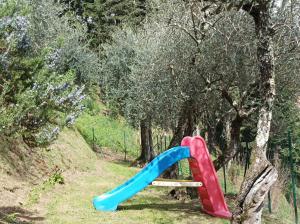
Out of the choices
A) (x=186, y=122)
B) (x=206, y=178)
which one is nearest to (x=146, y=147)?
(x=186, y=122)

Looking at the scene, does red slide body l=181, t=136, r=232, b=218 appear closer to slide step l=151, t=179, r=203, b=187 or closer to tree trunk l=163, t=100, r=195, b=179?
slide step l=151, t=179, r=203, b=187

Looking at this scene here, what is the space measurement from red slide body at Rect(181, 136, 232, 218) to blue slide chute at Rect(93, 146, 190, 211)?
0.26 metres

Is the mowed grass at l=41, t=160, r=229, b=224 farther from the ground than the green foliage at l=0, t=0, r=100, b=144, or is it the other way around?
the green foliage at l=0, t=0, r=100, b=144

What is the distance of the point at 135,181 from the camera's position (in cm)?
1121

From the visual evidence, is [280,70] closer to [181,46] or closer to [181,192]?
[181,46]

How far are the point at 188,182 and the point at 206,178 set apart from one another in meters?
0.57

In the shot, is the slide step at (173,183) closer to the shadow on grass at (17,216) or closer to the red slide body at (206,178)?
the red slide body at (206,178)

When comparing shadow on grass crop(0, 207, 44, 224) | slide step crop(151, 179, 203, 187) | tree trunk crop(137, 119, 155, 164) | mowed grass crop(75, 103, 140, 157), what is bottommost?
shadow on grass crop(0, 207, 44, 224)

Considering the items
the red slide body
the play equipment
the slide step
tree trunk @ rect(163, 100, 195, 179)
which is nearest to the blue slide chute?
the play equipment

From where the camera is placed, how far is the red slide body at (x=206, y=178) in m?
10.7

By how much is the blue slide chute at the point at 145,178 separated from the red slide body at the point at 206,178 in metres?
0.26

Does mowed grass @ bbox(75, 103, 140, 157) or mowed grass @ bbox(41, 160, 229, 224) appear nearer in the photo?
mowed grass @ bbox(41, 160, 229, 224)

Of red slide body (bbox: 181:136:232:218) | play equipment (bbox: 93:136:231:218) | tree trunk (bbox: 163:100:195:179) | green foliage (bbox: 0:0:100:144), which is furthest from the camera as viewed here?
tree trunk (bbox: 163:100:195:179)

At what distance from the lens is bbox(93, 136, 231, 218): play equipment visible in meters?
10.8
